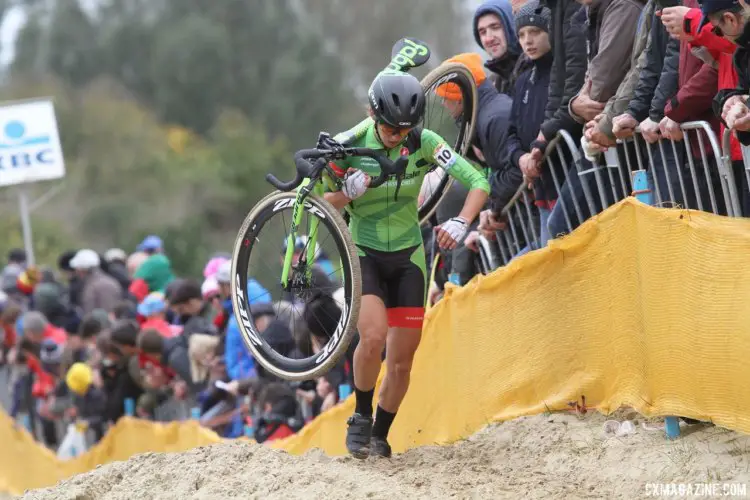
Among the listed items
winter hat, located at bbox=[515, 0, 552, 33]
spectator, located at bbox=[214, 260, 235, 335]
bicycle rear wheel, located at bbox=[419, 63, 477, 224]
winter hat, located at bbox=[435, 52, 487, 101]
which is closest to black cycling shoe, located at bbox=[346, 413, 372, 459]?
bicycle rear wheel, located at bbox=[419, 63, 477, 224]

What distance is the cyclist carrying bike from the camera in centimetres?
829

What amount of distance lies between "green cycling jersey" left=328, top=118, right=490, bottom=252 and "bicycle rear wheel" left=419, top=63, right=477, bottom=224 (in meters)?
0.91

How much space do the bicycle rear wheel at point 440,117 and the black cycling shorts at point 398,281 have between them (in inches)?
36.5

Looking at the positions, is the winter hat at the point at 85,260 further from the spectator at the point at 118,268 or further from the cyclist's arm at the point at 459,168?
the cyclist's arm at the point at 459,168

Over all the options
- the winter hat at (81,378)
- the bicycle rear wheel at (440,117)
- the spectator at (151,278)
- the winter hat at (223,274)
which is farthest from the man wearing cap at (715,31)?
the spectator at (151,278)

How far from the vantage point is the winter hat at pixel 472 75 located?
9812 millimetres

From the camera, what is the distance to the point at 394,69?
28.2ft

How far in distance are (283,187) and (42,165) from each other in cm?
1408

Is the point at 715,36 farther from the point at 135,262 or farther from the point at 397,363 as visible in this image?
the point at 135,262

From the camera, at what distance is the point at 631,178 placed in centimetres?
771

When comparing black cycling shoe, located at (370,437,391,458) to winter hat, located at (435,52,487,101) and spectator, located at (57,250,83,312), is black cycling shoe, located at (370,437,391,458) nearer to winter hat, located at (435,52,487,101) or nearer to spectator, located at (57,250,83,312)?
winter hat, located at (435,52,487,101)

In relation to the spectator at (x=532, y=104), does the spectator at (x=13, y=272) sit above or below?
below

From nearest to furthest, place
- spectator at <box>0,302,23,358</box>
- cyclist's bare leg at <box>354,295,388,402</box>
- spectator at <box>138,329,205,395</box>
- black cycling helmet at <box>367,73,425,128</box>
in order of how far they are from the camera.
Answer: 1. black cycling helmet at <box>367,73,425,128</box>
2. cyclist's bare leg at <box>354,295,388,402</box>
3. spectator at <box>138,329,205,395</box>
4. spectator at <box>0,302,23,358</box>

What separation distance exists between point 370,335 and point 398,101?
1.51m
